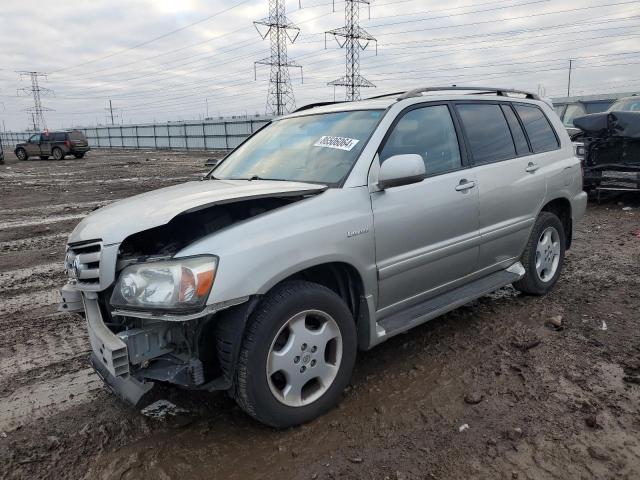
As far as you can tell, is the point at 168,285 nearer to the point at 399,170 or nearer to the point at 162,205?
the point at 162,205

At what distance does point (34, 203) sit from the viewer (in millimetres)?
12047

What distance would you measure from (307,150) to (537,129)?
8.24 ft

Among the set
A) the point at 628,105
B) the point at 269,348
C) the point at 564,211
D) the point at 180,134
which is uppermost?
the point at 628,105

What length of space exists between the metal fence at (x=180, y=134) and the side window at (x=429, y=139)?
91.4 ft

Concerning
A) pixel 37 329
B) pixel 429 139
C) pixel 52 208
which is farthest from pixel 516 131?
pixel 52 208

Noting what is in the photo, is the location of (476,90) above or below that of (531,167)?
above

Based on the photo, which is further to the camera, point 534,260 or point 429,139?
point 534,260

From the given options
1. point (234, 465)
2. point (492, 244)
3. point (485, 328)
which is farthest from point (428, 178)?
point (234, 465)

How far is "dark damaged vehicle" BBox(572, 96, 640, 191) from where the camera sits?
9.05m

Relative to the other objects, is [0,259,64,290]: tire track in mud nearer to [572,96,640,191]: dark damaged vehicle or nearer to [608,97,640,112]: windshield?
[572,96,640,191]: dark damaged vehicle

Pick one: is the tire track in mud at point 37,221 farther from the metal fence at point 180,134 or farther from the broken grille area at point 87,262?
the metal fence at point 180,134

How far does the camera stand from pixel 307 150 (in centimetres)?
364

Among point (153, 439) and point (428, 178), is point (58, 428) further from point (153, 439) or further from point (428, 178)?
point (428, 178)

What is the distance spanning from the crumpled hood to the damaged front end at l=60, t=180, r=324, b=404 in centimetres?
3
